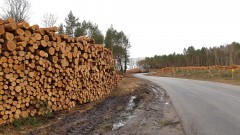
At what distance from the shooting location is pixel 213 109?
1330cm

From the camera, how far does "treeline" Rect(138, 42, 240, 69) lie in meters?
79.1

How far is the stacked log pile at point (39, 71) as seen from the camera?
9586 mm

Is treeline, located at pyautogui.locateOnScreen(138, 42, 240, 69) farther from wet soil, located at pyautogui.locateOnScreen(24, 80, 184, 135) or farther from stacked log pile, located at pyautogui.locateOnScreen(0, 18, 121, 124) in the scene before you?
stacked log pile, located at pyautogui.locateOnScreen(0, 18, 121, 124)

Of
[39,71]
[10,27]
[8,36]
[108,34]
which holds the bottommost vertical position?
[39,71]

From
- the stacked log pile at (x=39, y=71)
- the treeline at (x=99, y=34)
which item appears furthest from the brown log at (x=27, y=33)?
the treeline at (x=99, y=34)

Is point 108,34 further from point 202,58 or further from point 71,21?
point 202,58

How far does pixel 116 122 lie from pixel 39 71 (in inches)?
130

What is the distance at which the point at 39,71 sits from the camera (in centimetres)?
1077

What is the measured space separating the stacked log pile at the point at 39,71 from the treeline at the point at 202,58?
213ft

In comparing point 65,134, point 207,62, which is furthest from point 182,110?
point 207,62

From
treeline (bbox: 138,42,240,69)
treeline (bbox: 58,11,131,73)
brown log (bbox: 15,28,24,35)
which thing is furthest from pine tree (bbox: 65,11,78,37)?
brown log (bbox: 15,28,24,35)

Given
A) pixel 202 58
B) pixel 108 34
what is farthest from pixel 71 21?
pixel 202 58

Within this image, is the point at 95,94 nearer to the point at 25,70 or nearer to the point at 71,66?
the point at 71,66

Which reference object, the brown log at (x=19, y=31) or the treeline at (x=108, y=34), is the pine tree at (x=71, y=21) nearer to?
the treeline at (x=108, y=34)
